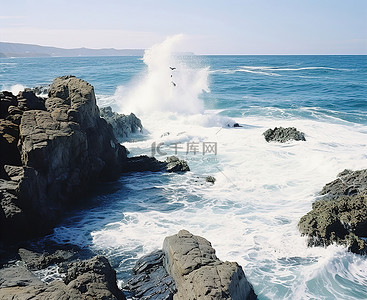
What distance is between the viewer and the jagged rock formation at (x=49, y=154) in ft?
33.9

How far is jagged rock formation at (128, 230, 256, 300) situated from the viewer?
6.57 meters

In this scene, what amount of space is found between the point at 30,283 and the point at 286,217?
7983 millimetres

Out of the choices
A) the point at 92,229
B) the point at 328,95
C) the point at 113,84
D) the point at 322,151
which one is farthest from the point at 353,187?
the point at 113,84

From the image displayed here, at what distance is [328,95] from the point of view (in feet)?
126

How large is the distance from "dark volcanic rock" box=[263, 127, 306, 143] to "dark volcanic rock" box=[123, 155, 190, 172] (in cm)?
651

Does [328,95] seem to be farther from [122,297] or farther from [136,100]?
[122,297]

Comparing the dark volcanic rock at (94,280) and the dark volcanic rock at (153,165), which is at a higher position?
the dark volcanic rock at (94,280)

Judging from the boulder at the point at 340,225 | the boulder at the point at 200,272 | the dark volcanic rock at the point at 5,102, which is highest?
the dark volcanic rock at the point at 5,102

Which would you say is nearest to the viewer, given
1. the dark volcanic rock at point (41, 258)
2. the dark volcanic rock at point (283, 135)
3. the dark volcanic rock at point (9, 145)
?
the dark volcanic rock at point (41, 258)

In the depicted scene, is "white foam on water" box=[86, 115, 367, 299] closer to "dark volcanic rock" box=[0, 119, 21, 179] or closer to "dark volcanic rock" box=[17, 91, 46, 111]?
"dark volcanic rock" box=[0, 119, 21, 179]

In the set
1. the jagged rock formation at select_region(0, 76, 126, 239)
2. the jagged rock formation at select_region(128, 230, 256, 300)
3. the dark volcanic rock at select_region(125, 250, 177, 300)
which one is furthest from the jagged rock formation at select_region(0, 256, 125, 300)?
the jagged rock formation at select_region(0, 76, 126, 239)

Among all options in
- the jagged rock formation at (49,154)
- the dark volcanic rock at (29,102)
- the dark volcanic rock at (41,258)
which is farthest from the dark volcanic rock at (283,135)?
the dark volcanic rock at (41,258)

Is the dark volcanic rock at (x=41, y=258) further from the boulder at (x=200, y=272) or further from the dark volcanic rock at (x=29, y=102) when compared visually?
the dark volcanic rock at (x=29, y=102)

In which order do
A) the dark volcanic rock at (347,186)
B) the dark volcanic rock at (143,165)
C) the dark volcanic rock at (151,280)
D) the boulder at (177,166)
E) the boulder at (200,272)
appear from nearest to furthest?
the boulder at (200,272) < the dark volcanic rock at (151,280) < the dark volcanic rock at (347,186) < the boulder at (177,166) < the dark volcanic rock at (143,165)
